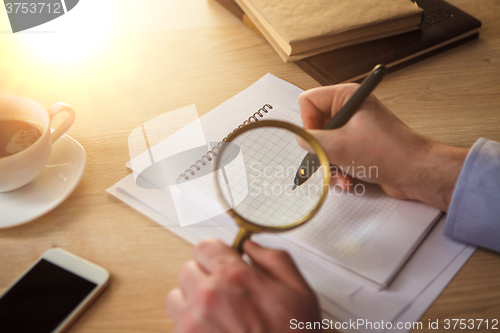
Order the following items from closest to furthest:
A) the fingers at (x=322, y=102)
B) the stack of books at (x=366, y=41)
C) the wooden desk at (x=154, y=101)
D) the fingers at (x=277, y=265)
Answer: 1. the fingers at (x=277, y=265)
2. the wooden desk at (x=154, y=101)
3. the fingers at (x=322, y=102)
4. the stack of books at (x=366, y=41)

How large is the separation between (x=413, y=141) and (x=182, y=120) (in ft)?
1.57

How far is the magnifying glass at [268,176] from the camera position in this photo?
1.90 ft

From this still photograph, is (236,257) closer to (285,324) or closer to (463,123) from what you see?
(285,324)

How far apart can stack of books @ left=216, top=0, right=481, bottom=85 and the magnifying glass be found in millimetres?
337

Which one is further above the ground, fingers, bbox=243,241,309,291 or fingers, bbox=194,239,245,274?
fingers, bbox=194,239,245,274

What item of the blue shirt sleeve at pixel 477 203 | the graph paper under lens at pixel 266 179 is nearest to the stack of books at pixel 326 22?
the graph paper under lens at pixel 266 179

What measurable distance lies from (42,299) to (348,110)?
561 mm

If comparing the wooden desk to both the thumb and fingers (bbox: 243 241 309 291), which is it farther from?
the thumb

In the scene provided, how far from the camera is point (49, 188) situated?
2.41 ft

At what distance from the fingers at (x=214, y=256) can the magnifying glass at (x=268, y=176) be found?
0.14 ft

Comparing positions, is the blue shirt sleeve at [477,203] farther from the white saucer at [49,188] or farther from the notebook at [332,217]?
the white saucer at [49,188]

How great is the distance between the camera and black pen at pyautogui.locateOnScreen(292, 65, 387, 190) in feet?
2.22

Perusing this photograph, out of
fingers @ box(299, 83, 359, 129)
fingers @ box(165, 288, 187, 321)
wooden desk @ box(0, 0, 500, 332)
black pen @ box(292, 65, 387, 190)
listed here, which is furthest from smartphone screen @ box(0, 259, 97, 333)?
fingers @ box(299, 83, 359, 129)

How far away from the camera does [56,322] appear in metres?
0.55
